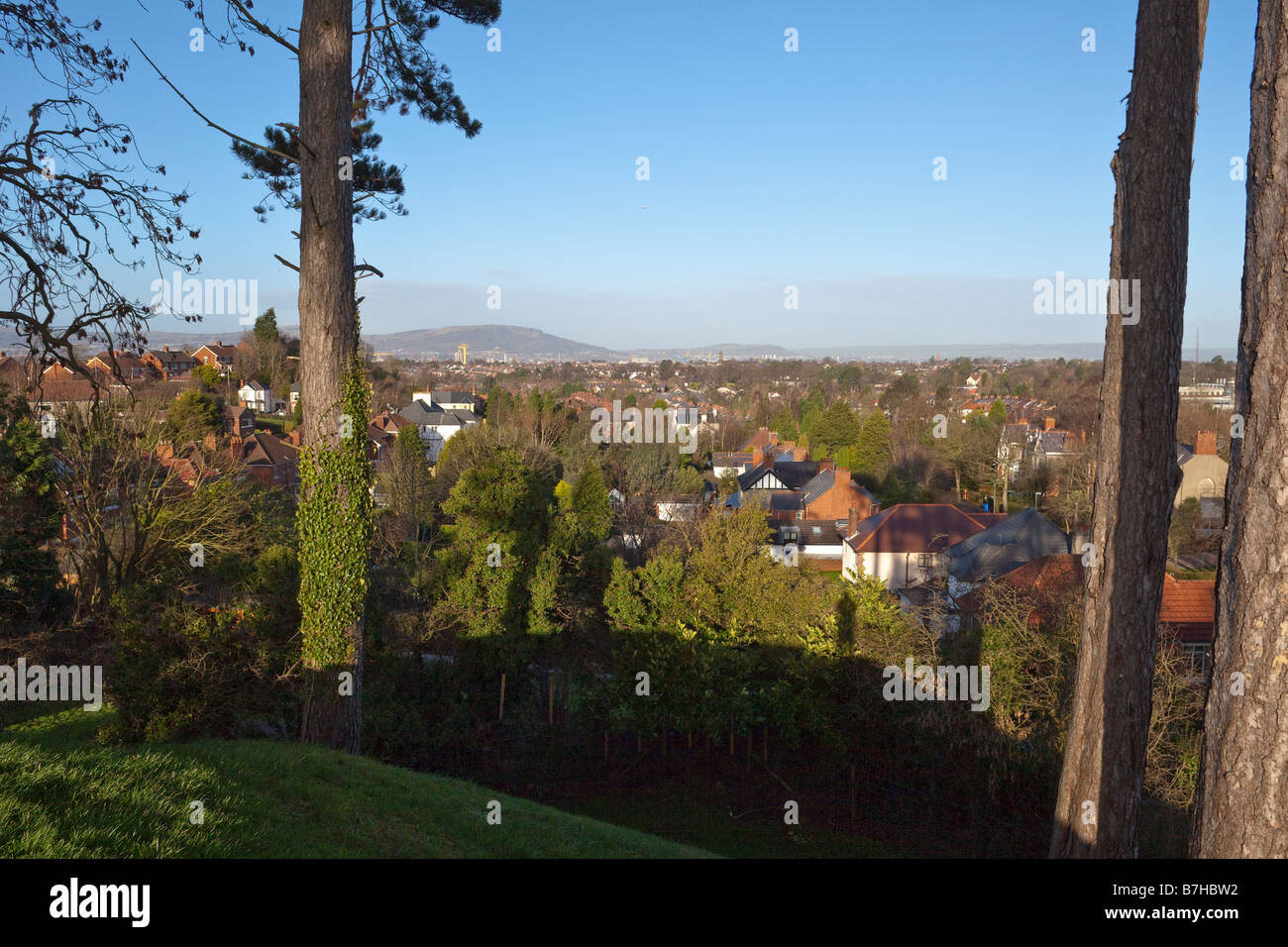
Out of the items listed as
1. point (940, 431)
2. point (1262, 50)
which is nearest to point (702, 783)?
point (1262, 50)

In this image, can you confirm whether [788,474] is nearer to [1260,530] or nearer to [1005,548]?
[1005,548]

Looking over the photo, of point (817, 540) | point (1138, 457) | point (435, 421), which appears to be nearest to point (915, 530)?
point (817, 540)

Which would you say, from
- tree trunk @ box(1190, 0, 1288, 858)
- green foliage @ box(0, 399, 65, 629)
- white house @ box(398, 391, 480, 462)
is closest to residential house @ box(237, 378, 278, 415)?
white house @ box(398, 391, 480, 462)

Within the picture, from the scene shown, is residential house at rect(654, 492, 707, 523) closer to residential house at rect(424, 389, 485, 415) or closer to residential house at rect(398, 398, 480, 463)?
residential house at rect(398, 398, 480, 463)

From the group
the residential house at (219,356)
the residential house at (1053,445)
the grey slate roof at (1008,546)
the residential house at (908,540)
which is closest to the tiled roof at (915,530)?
the residential house at (908,540)

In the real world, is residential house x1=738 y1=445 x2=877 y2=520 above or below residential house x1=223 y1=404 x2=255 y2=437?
below
